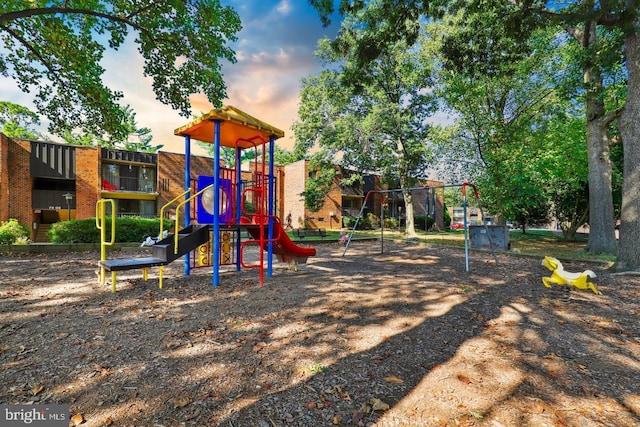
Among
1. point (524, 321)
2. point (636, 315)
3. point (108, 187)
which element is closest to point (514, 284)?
point (636, 315)

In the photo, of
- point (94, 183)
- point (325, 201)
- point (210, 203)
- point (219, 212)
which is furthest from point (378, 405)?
point (325, 201)

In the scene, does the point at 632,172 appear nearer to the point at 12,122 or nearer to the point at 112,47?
the point at 112,47

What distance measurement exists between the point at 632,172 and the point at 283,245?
8697mm

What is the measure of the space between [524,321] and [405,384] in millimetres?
2600

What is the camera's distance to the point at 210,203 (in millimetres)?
6594

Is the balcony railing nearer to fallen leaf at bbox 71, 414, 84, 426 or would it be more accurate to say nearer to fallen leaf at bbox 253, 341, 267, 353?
fallen leaf at bbox 253, 341, 267, 353

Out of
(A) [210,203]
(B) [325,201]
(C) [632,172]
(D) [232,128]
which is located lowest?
(A) [210,203]

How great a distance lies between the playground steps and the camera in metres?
5.17

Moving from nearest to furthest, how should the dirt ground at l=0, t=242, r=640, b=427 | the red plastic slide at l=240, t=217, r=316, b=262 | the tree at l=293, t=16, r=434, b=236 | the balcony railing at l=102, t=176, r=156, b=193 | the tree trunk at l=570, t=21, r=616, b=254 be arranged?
the dirt ground at l=0, t=242, r=640, b=427 < the red plastic slide at l=240, t=217, r=316, b=262 < the tree trunk at l=570, t=21, r=616, b=254 < the tree at l=293, t=16, r=434, b=236 < the balcony railing at l=102, t=176, r=156, b=193

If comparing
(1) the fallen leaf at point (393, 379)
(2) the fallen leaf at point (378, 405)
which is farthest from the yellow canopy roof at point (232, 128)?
(2) the fallen leaf at point (378, 405)

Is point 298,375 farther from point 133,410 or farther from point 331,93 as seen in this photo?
point 331,93

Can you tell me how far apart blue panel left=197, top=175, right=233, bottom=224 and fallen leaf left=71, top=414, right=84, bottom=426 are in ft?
15.0

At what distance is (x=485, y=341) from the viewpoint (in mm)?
3350

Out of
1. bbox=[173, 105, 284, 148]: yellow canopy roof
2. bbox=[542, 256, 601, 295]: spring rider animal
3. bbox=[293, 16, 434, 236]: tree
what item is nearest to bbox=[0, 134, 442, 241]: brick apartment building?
bbox=[293, 16, 434, 236]: tree
